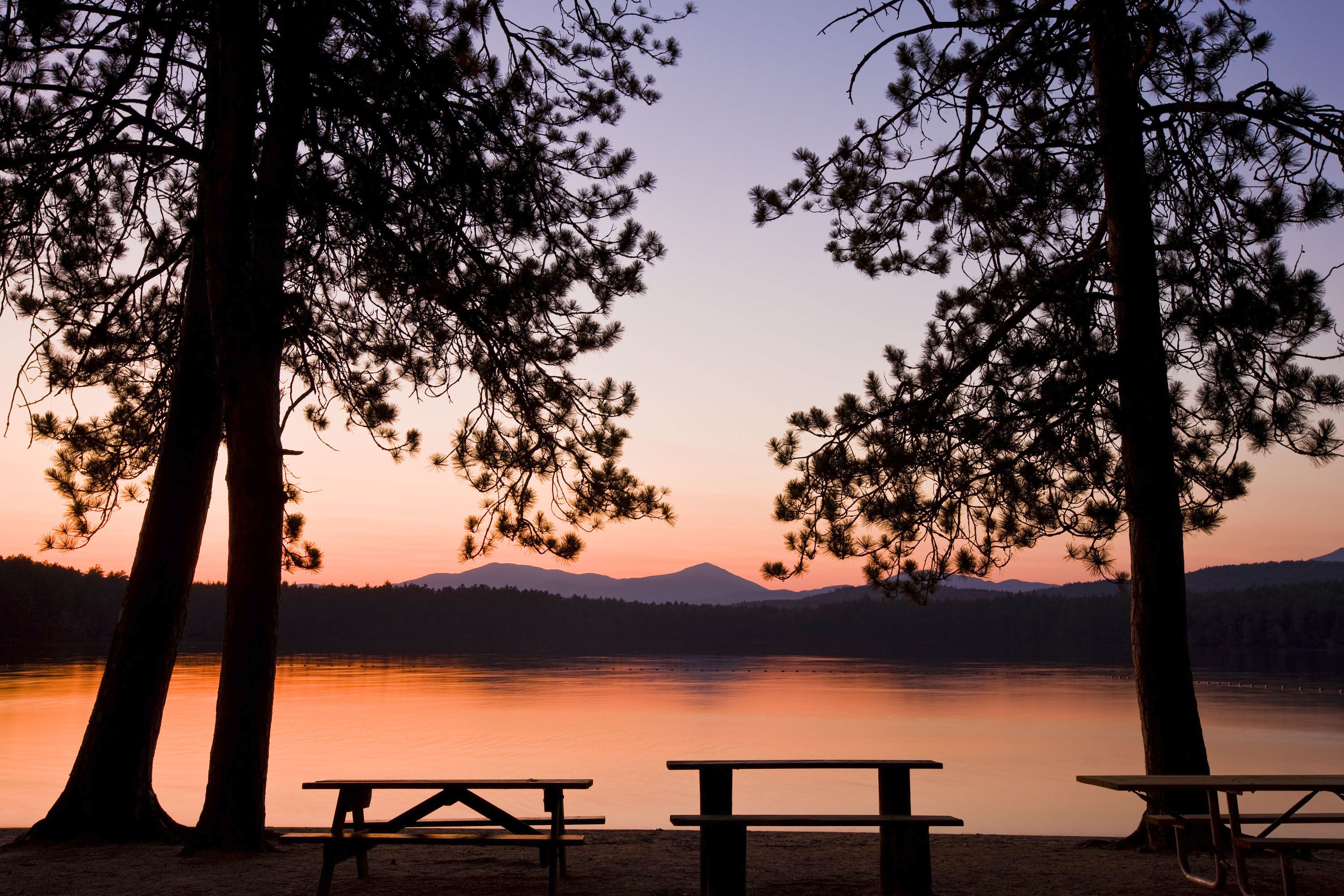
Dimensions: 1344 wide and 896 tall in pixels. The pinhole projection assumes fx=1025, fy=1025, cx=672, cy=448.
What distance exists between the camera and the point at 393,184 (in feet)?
Answer: 22.5

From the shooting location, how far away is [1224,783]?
182 inches

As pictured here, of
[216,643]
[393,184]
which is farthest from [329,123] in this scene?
[216,643]

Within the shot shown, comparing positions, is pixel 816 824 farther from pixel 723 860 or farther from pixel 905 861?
pixel 905 861

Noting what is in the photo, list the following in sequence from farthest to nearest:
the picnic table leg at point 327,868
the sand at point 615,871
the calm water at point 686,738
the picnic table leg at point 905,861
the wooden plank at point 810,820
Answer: the calm water at point 686,738 → the sand at point 615,871 → the picnic table leg at point 905,861 → the picnic table leg at point 327,868 → the wooden plank at point 810,820

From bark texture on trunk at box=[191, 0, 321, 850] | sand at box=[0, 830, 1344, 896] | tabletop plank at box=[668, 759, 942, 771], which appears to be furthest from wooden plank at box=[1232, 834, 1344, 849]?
bark texture on trunk at box=[191, 0, 321, 850]

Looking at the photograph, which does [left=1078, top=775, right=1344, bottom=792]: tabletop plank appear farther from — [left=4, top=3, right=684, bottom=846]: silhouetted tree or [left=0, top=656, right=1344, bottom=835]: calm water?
[left=0, top=656, right=1344, bottom=835]: calm water

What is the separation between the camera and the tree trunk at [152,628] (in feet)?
21.2

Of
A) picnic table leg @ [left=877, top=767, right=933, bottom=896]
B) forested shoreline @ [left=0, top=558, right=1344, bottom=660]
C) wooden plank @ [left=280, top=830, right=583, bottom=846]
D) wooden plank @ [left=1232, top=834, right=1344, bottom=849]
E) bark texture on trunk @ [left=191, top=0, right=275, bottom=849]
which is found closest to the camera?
wooden plank @ [left=1232, top=834, right=1344, bottom=849]

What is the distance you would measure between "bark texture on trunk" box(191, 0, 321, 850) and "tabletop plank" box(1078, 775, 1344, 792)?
442cm

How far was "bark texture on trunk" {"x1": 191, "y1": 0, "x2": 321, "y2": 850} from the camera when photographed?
6.02 metres

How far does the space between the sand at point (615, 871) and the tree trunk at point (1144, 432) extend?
75 centimetres

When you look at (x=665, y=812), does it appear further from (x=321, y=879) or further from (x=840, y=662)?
(x=840, y=662)

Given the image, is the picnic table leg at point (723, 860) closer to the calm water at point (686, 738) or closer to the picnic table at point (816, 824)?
the picnic table at point (816, 824)

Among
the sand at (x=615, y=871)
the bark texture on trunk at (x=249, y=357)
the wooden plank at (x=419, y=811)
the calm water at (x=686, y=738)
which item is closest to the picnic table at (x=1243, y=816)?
the sand at (x=615, y=871)
